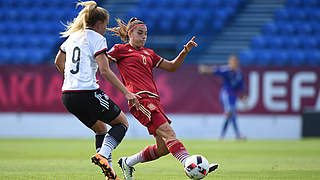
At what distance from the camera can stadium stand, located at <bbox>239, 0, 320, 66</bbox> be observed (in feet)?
66.6

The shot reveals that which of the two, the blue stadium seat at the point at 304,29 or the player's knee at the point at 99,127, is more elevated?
the player's knee at the point at 99,127

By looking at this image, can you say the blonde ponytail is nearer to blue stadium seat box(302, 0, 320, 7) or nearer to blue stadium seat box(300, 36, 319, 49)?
blue stadium seat box(300, 36, 319, 49)

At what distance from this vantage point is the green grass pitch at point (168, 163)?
7.84 metres

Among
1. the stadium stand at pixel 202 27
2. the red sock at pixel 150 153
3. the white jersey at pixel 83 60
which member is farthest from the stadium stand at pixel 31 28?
the white jersey at pixel 83 60

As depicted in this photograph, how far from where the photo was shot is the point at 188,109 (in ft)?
59.3

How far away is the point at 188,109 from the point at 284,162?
8009mm

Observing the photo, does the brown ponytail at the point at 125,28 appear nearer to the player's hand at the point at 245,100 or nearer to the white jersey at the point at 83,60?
the white jersey at the point at 83,60

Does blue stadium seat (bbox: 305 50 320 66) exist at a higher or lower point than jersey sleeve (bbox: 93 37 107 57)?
lower

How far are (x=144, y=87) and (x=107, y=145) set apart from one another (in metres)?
0.92

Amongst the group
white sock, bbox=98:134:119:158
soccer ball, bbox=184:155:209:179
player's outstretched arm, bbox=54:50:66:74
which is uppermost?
player's outstretched arm, bbox=54:50:66:74

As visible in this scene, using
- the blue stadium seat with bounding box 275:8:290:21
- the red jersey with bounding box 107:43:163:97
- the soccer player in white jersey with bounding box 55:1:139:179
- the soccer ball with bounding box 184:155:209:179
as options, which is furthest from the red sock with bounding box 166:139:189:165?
the blue stadium seat with bounding box 275:8:290:21

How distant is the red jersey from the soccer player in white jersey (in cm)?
59

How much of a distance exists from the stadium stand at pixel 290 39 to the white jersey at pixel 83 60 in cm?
1342

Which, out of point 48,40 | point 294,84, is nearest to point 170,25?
point 48,40
